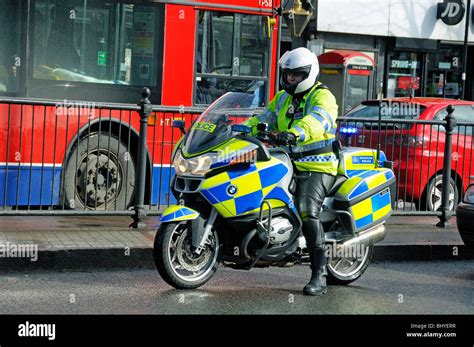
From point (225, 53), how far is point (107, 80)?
1457 mm

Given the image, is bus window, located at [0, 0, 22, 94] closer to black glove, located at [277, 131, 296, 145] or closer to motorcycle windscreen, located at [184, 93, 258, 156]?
motorcycle windscreen, located at [184, 93, 258, 156]

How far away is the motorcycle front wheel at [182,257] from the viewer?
7.23 m

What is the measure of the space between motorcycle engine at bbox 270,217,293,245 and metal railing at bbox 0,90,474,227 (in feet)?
8.23

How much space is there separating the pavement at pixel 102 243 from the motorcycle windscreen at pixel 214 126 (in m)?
1.65

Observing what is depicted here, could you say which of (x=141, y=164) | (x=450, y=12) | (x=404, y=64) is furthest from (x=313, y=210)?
(x=450, y=12)

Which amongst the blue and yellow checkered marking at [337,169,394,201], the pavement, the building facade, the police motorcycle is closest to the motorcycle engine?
the police motorcycle

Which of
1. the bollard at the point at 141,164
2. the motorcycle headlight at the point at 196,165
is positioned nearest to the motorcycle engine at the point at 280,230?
the motorcycle headlight at the point at 196,165

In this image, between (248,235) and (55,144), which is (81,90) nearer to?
(55,144)

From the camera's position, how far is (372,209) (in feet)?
26.2

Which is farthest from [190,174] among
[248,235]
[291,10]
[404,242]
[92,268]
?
[291,10]

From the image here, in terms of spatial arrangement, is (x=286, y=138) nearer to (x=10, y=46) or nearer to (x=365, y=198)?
(x=365, y=198)

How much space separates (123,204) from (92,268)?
264cm

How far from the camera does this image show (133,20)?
36.6ft

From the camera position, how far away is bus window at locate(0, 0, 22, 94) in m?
10.5
